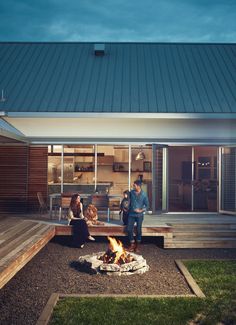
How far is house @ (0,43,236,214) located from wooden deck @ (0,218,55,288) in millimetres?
2451

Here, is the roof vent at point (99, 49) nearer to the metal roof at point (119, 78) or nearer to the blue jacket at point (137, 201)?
the metal roof at point (119, 78)

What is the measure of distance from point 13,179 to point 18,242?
5.25 meters

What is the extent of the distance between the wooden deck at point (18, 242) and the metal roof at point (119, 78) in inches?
162

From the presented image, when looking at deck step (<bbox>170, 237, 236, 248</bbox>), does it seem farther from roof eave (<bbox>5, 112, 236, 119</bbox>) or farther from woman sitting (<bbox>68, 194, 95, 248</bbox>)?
roof eave (<bbox>5, 112, 236, 119</bbox>)

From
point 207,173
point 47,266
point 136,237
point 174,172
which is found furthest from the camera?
point 174,172

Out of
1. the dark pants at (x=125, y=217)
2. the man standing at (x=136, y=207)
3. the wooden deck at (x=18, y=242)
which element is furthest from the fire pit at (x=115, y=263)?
the dark pants at (x=125, y=217)

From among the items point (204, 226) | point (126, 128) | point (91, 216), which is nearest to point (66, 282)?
point (91, 216)

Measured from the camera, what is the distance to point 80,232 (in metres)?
9.65

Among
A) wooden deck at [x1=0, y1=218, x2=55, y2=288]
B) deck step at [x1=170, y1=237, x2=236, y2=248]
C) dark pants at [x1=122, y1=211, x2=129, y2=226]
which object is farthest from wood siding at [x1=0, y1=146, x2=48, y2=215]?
deck step at [x1=170, y1=237, x2=236, y2=248]

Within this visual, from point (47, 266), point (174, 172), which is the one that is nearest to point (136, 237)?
point (47, 266)

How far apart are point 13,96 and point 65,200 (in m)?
4.87

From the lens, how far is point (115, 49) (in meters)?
17.3

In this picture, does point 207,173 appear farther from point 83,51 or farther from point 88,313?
point 88,313

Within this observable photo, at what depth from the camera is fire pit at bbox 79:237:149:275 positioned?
7.42 metres
